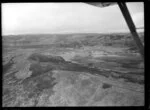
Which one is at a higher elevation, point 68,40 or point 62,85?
point 68,40

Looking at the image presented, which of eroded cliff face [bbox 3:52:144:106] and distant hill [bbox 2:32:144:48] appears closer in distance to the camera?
eroded cliff face [bbox 3:52:144:106]

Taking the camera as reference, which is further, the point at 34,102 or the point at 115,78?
the point at 115,78

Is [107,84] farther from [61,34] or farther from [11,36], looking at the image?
[11,36]

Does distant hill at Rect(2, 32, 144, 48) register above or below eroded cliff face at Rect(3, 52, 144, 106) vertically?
above

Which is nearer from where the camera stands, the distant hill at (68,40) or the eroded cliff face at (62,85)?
the eroded cliff face at (62,85)

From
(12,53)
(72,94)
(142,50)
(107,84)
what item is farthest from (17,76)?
(142,50)

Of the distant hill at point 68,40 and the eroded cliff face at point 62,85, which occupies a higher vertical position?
the distant hill at point 68,40

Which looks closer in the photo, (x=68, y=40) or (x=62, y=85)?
(x=62, y=85)

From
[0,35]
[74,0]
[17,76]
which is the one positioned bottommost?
[17,76]
